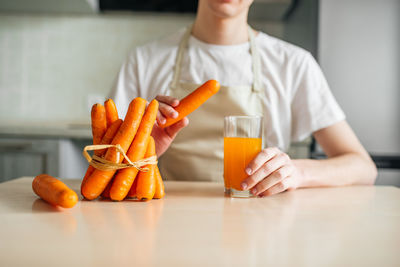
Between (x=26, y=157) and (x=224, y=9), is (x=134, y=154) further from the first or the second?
(x=26, y=157)

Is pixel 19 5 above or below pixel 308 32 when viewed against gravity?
above

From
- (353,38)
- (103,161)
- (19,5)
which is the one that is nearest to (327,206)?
(103,161)

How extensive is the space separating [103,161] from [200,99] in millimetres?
238

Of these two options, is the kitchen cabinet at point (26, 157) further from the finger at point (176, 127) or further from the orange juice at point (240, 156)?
the orange juice at point (240, 156)

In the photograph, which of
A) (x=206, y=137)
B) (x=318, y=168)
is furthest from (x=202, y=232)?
(x=206, y=137)

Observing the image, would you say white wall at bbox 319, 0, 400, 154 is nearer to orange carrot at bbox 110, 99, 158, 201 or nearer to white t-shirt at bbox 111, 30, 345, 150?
white t-shirt at bbox 111, 30, 345, 150

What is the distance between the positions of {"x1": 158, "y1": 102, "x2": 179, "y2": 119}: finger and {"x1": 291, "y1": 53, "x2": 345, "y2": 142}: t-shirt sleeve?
68 cm

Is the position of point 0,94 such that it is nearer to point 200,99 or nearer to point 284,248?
point 200,99

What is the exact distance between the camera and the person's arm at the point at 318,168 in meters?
0.83

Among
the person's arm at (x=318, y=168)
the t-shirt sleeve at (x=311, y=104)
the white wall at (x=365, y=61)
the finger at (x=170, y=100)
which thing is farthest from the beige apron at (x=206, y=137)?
the white wall at (x=365, y=61)

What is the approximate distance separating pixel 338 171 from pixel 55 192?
0.72 meters

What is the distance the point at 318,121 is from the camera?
4.44 ft

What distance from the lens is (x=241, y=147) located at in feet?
2.75

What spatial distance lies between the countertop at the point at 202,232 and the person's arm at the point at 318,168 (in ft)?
0.14
